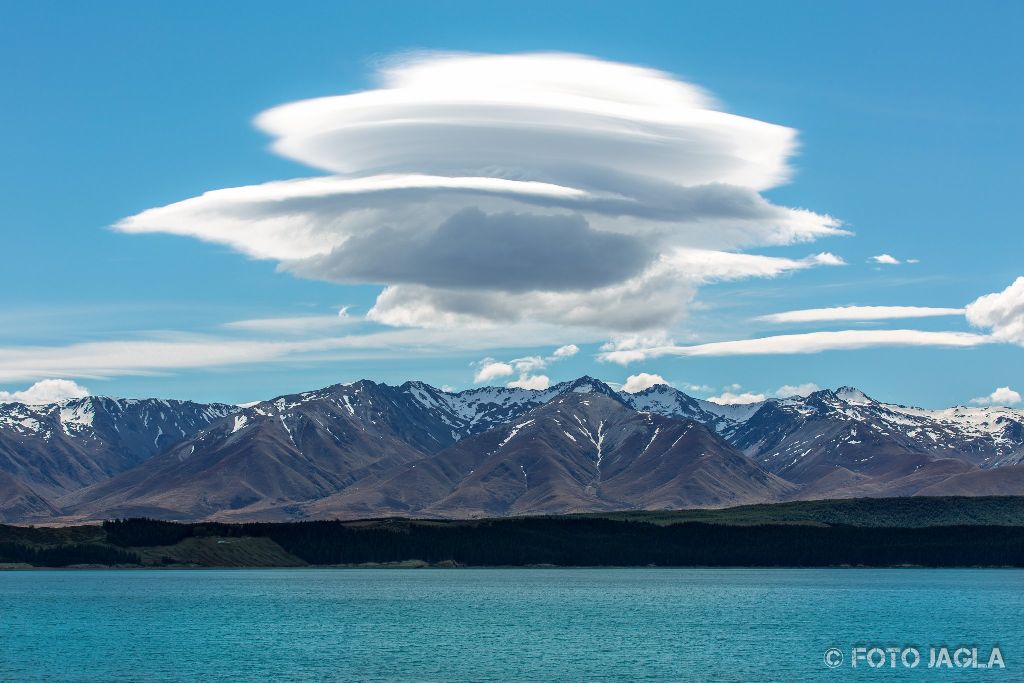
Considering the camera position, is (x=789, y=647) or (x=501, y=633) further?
(x=501, y=633)

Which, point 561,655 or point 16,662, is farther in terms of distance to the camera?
point 561,655

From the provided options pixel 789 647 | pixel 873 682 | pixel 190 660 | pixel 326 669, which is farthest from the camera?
pixel 789 647

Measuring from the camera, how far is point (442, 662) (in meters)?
137

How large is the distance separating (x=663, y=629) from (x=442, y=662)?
172 ft

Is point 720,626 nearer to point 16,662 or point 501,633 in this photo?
point 501,633

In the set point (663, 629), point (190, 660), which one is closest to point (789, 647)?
point (663, 629)

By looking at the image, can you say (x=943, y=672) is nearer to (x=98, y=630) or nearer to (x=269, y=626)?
(x=269, y=626)

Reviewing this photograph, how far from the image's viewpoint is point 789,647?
507 ft

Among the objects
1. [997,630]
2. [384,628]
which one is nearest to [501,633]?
[384,628]

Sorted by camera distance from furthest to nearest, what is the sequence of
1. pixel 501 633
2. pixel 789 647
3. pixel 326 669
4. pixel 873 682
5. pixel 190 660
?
pixel 501 633 → pixel 789 647 → pixel 190 660 → pixel 326 669 → pixel 873 682

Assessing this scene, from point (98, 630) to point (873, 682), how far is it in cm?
11044

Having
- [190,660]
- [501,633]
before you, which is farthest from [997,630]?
[190,660]

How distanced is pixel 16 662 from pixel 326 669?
3544 centimetres

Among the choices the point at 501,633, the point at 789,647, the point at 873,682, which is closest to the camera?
the point at 873,682
